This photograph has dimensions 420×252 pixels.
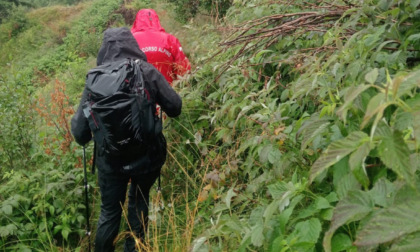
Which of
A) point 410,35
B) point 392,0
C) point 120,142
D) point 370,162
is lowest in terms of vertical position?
point 120,142

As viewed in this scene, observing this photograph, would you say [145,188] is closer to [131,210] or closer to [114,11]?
[131,210]

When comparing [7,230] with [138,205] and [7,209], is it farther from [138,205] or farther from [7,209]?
[138,205]

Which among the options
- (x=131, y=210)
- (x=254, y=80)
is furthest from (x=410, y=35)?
(x=131, y=210)

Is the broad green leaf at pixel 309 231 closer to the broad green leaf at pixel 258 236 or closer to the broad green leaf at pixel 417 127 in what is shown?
the broad green leaf at pixel 258 236

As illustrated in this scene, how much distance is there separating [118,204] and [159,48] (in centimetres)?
197

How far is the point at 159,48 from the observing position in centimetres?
420

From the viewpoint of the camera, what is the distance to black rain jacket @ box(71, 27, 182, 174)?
2.71 m

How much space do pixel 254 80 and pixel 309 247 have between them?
7.01ft

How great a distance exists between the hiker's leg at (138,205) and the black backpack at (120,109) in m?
0.39

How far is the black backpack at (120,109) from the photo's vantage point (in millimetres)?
2459

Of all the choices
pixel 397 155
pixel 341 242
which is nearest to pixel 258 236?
pixel 341 242

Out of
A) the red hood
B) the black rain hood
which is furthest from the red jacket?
the black rain hood

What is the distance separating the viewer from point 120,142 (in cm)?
252

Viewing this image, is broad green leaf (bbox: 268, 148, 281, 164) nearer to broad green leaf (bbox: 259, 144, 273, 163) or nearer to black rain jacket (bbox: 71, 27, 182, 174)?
broad green leaf (bbox: 259, 144, 273, 163)
